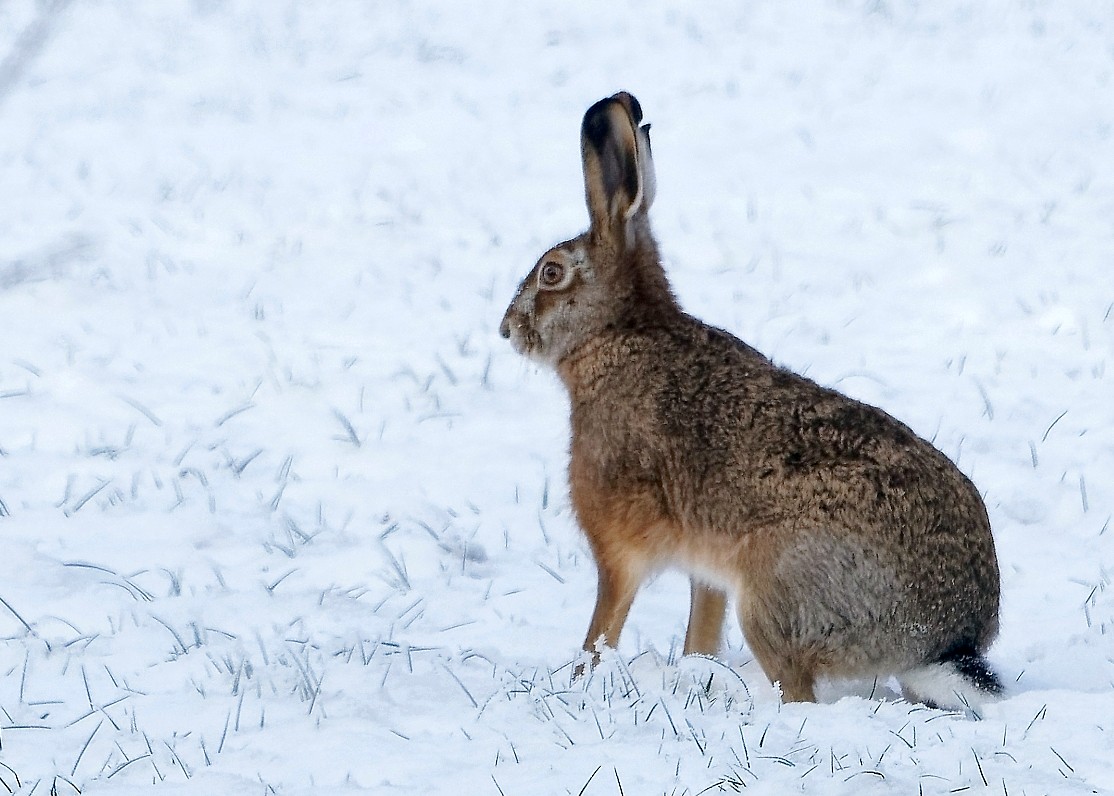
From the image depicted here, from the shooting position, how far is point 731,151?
13.8 meters

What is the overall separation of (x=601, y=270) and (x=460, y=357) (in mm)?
3573

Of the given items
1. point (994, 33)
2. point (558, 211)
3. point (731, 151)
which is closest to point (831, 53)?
point (994, 33)

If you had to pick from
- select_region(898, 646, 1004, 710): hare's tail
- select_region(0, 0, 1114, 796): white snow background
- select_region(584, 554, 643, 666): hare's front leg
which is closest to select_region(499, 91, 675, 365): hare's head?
select_region(0, 0, 1114, 796): white snow background

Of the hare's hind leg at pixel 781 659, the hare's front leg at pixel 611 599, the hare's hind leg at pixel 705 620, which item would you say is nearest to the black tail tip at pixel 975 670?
the hare's hind leg at pixel 781 659

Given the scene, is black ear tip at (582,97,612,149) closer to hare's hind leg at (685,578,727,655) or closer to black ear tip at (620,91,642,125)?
black ear tip at (620,91,642,125)

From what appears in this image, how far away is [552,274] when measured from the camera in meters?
6.14

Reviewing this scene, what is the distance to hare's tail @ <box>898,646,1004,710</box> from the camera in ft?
15.7

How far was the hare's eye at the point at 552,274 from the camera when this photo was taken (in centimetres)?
612

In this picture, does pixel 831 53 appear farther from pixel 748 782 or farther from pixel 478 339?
pixel 748 782

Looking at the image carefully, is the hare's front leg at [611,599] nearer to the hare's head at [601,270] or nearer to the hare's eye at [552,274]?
the hare's head at [601,270]

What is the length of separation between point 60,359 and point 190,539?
259 cm

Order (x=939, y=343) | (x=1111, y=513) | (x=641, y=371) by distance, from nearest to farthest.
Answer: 1. (x=641, y=371)
2. (x=1111, y=513)
3. (x=939, y=343)

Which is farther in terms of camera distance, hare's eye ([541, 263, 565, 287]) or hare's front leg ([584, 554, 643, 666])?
hare's eye ([541, 263, 565, 287])

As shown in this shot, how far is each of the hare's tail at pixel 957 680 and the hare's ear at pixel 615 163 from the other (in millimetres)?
2138
